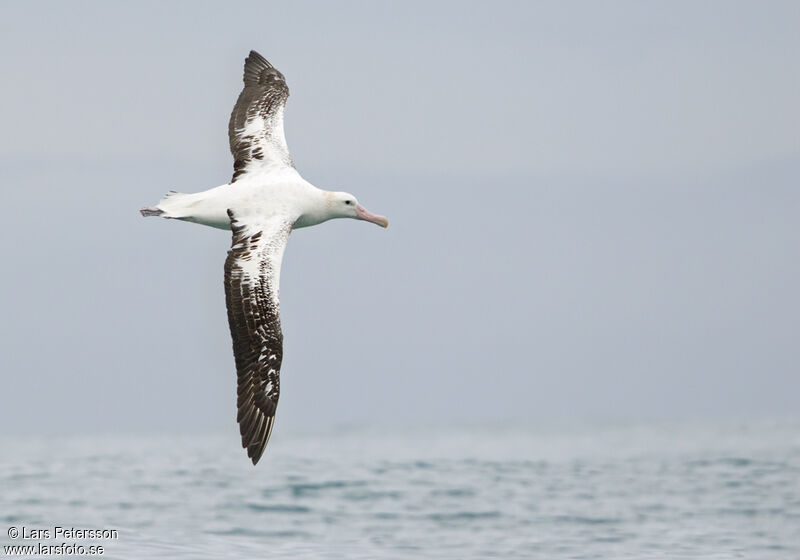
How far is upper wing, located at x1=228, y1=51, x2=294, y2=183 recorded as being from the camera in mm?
17062

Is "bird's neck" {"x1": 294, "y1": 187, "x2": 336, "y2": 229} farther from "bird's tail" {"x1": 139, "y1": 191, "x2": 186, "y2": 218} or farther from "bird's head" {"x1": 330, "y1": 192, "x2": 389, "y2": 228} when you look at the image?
"bird's tail" {"x1": 139, "y1": 191, "x2": 186, "y2": 218}

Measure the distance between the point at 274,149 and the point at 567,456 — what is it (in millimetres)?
39136

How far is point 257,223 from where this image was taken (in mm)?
15492

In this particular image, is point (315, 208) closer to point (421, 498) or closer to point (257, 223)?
point (257, 223)

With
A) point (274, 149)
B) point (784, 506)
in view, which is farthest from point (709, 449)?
point (274, 149)

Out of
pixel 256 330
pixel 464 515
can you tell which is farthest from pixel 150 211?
pixel 464 515

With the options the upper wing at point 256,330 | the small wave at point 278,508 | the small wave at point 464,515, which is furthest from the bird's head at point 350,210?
the small wave at point 278,508

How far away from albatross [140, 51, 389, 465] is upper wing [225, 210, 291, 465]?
0.01 metres

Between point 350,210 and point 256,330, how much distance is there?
279 centimetres

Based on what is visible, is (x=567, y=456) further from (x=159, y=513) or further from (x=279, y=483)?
(x=159, y=513)

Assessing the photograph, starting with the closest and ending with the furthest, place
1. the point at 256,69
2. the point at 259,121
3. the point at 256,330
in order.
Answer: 1. the point at 256,330
2. the point at 259,121
3. the point at 256,69

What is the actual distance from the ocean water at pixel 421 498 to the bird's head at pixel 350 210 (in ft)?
31.1

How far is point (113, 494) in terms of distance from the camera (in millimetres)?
37094

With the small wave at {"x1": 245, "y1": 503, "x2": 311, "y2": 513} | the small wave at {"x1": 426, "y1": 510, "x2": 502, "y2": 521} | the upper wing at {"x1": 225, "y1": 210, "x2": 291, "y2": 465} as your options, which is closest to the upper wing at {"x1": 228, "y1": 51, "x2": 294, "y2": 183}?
the upper wing at {"x1": 225, "y1": 210, "x2": 291, "y2": 465}
